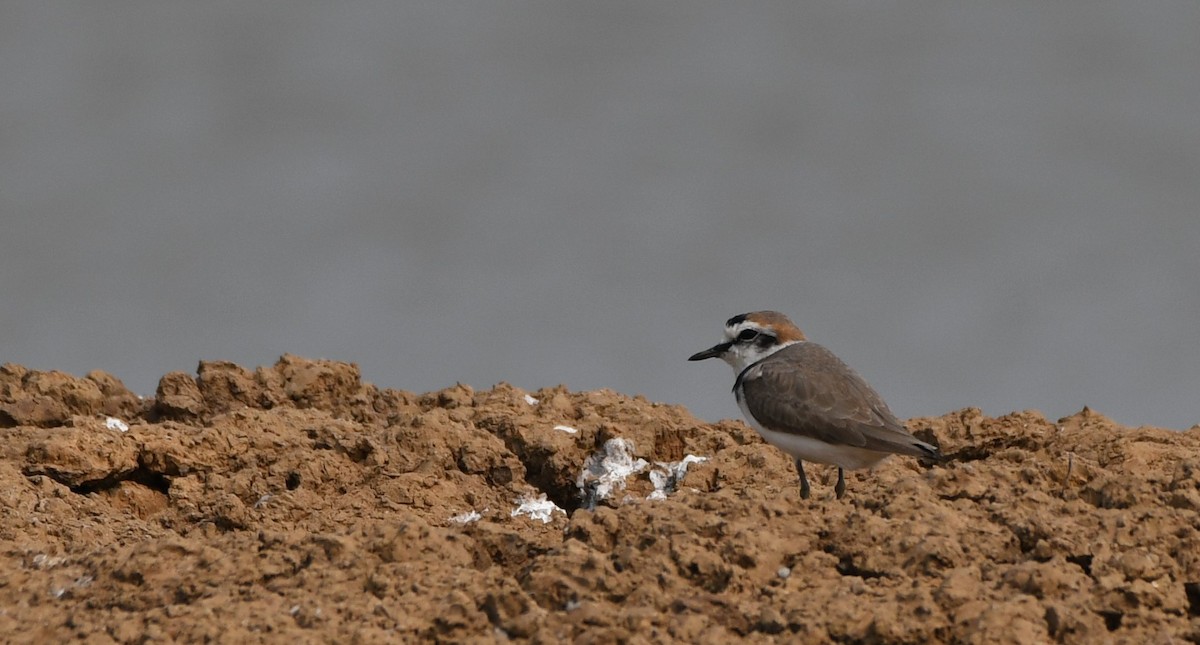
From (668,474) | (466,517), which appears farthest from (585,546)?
(668,474)

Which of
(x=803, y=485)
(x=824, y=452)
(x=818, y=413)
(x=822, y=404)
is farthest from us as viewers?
(x=822, y=404)

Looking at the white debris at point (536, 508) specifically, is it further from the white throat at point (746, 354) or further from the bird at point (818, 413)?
the white throat at point (746, 354)

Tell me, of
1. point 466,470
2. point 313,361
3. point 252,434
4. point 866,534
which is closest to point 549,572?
point 866,534

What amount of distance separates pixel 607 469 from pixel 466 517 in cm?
133

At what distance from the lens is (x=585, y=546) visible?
23.7 ft

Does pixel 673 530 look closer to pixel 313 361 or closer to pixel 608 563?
pixel 608 563

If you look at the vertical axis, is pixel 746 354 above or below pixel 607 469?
above

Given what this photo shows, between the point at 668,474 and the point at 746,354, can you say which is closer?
the point at 668,474

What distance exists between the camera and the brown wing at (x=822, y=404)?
9.89 m

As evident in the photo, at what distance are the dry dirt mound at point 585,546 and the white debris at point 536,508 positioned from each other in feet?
0.14

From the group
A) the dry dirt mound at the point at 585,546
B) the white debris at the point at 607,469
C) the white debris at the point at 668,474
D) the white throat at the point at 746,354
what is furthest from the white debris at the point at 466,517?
the white throat at the point at 746,354

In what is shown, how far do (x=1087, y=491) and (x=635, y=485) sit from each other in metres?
3.52

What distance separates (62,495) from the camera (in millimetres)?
10156

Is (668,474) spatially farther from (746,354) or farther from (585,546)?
(585,546)
